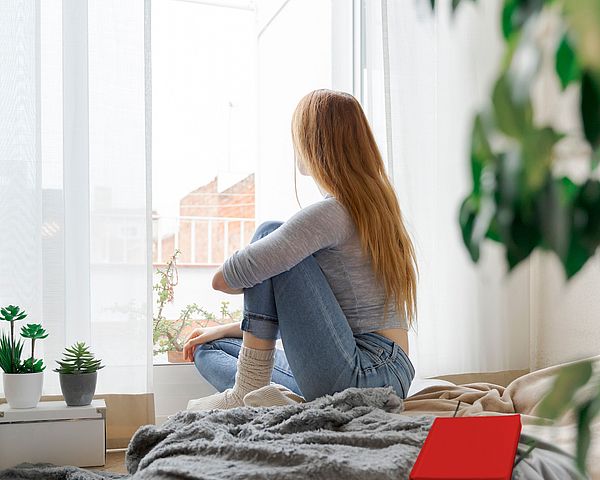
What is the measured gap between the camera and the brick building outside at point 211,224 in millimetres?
3863

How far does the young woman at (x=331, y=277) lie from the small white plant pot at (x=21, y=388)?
443 millimetres

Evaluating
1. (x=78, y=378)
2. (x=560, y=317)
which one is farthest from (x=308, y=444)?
(x=560, y=317)

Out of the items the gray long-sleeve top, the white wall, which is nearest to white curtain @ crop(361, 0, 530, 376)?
the white wall

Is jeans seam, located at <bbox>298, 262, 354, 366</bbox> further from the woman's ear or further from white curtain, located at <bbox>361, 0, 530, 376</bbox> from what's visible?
white curtain, located at <bbox>361, 0, 530, 376</bbox>

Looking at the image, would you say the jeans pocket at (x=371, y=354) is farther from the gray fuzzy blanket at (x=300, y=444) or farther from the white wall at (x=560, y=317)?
the white wall at (x=560, y=317)

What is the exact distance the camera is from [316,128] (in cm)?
206

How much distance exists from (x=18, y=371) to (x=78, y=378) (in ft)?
0.51

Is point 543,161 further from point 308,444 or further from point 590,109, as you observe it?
point 308,444

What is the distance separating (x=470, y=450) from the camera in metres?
1.07

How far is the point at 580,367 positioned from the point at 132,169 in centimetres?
219

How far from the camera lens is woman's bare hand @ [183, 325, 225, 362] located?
241cm

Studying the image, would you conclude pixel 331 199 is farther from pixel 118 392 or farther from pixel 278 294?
pixel 118 392

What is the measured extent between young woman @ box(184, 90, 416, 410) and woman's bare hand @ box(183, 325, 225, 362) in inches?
14.7

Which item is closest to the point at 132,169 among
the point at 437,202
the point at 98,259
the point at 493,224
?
the point at 98,259
